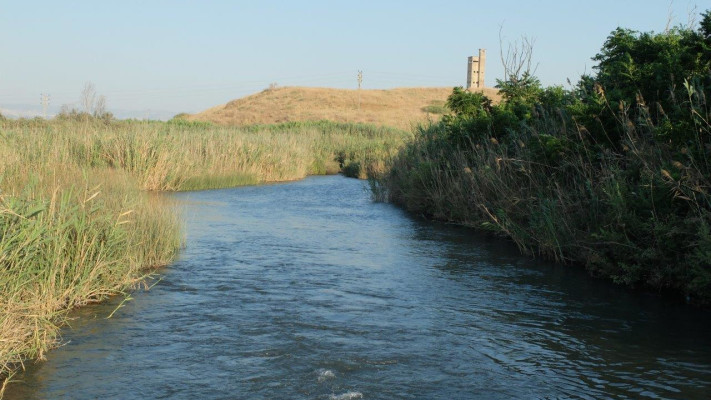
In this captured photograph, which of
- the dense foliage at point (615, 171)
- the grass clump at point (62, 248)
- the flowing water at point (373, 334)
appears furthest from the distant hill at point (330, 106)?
the grass clump at point (62, 248)

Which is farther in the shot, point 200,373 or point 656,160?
point 656,160

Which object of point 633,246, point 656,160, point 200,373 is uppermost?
point 656,160

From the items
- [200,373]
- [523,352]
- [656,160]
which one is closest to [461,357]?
[523,352]

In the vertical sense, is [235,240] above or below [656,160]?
below

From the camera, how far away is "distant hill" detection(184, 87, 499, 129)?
3243 inches

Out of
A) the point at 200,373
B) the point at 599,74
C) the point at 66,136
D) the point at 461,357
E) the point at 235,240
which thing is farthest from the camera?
the point at 66,136

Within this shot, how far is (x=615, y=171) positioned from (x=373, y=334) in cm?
500

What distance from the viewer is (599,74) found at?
47.4 feet

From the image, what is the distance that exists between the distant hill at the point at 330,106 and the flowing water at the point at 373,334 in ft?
216

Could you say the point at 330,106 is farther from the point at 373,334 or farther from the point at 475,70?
the point at 373,334

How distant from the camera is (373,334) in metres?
7.81

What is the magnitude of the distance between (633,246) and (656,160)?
1.49 m

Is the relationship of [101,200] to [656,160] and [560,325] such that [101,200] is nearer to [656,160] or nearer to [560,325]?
[560,325]

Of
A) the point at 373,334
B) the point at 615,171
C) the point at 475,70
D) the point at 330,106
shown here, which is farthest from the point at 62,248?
the point at 330,106
